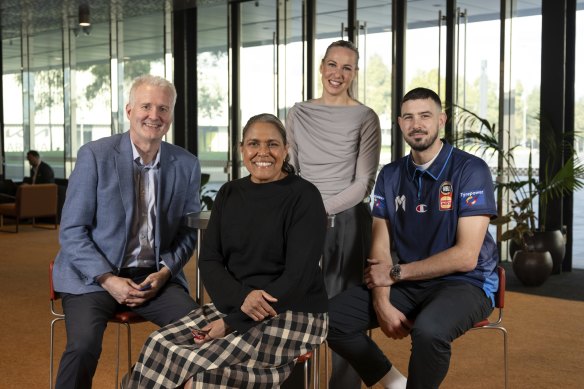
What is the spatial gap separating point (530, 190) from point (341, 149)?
14.6 feet

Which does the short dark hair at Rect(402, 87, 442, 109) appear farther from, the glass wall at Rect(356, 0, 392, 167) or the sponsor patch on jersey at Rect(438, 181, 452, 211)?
the glass wall at Rect(356, 0, 392, 167)

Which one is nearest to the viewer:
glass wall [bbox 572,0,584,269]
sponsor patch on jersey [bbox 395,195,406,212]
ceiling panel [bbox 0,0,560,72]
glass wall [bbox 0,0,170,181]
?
sponsor patch on jersey [bbox 395,195,406,212]

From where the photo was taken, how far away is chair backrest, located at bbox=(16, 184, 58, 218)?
1177cm

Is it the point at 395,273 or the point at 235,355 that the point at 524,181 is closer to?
the point at 395,273

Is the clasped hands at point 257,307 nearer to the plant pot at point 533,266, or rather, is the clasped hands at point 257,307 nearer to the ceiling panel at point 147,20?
the plant pot at point 533,266

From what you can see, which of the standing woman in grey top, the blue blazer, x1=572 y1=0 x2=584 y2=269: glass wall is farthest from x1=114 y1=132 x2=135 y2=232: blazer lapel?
x1=572 y1=0 x2=584 y2=269: glass wall

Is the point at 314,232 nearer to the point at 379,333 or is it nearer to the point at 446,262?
the point at 446,262

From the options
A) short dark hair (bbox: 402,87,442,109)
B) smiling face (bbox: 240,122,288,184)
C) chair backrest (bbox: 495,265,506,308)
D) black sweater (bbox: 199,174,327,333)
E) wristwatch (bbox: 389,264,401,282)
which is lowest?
chair backrest (bbox: 495,265,506,308)

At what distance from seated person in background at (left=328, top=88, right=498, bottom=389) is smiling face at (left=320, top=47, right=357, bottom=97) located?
38 cm

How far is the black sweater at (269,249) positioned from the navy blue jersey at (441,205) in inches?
23.3

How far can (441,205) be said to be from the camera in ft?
10.8

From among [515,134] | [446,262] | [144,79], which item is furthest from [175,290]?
[515,134]

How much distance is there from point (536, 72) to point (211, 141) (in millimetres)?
4815

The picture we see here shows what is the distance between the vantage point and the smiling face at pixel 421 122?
3.34 meters
